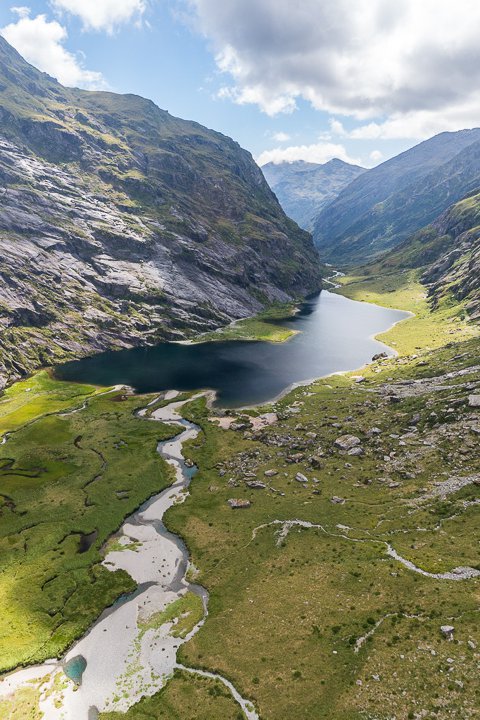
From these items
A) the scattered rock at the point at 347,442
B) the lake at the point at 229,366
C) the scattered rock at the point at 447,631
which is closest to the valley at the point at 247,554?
the scattered rock at the point at 447,631

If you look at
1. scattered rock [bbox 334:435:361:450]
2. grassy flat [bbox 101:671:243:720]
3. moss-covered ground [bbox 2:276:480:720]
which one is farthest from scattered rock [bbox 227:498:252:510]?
grassy flat [bbox 101:671:243:720]

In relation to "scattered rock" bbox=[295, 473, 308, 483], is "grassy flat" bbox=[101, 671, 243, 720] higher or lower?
higher

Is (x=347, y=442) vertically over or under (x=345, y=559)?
over

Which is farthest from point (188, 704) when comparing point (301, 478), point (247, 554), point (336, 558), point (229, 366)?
point (229, 366)

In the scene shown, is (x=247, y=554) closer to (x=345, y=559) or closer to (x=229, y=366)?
(x=345, y=559)

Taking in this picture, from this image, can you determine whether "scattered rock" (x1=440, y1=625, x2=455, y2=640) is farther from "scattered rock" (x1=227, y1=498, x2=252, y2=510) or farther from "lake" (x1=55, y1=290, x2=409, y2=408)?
"lake" (x1=55, y1=290, x2=409, y2=408)

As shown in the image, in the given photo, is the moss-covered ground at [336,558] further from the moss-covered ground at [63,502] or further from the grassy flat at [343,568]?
the moss-covered ground at [63,502]
